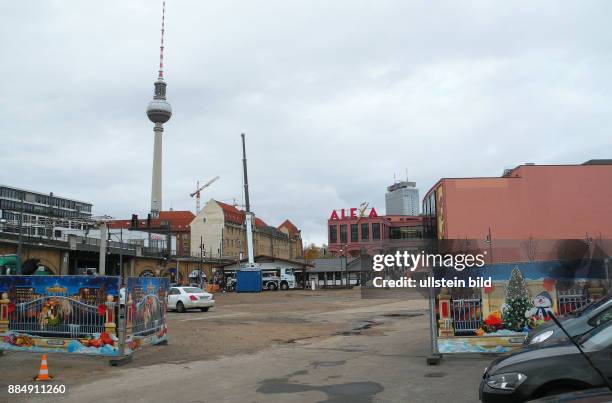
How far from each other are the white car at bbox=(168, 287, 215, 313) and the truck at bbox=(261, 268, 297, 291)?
3831 cm

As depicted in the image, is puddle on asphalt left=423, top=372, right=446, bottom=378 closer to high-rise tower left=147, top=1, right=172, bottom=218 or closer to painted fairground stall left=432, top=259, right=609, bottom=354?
painted fairground stall left=432, top=259, right=609, bottom=354

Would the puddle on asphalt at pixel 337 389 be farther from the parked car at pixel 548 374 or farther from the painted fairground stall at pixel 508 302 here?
the painted fairground stall at pixel 508 302

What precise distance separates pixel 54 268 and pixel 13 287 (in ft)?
153

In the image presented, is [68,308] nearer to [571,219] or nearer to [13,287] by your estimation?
[13,287]

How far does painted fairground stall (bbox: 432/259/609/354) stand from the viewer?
11.3 meters

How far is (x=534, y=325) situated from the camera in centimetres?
1114

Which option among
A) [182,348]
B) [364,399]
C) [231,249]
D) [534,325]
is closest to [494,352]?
[534,325]

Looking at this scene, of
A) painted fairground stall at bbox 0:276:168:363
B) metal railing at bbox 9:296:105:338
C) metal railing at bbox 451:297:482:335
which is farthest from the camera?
metal railing at bbox 9:296:105:338

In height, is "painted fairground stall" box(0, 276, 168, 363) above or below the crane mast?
below

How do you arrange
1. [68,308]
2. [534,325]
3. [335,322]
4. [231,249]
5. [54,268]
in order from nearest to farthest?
[534,325] → [68,308] → [335,322] → [54,268] → [231,249]

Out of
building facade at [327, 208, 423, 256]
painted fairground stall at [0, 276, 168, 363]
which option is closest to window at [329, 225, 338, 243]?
building facade at [327, 208, 423, 256]

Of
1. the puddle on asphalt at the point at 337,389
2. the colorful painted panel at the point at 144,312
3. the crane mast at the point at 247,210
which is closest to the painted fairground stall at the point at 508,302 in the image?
the puddle on asphalt at the point at 337,389

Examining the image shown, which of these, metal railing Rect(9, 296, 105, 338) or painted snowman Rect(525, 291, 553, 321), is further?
metal railing Rect(9, 296, 105, 338)

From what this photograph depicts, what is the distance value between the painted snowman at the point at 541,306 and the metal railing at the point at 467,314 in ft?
3.16
